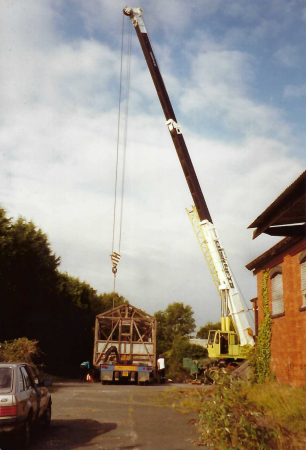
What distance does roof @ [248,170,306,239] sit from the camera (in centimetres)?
557

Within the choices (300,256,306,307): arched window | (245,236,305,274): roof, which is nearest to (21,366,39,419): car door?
(300,256,306,307): arched window

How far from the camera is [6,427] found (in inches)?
278

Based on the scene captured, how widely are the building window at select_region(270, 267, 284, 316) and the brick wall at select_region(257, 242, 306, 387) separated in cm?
29

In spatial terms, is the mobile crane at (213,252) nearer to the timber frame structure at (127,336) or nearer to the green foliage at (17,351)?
the timber frame structure at (127,336)

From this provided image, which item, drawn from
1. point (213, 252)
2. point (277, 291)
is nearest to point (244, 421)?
point (277, 291)

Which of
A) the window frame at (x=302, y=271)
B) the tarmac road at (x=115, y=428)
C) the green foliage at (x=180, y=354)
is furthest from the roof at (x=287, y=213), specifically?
the green foliage at (x=180, y=354)

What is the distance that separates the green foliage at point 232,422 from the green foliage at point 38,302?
20490mm

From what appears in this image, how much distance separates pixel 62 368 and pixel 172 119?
2072 centimetres

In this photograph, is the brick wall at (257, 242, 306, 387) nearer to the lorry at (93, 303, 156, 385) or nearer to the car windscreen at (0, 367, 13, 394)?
the car windscreen at (0, 367, 13, 394)

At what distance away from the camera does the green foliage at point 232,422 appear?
7109 mm

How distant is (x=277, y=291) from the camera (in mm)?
16578

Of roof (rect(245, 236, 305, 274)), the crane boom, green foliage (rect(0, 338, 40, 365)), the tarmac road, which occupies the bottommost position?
the tarmac road

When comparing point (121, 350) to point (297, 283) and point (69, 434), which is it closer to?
point (297, 283)

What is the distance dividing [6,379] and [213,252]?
50.5 ft
